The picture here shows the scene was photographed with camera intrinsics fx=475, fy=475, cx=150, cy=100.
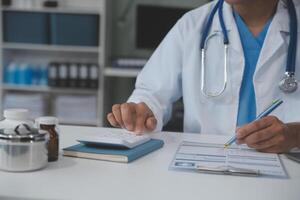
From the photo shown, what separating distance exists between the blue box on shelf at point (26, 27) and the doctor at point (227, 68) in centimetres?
223

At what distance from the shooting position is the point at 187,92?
146cm

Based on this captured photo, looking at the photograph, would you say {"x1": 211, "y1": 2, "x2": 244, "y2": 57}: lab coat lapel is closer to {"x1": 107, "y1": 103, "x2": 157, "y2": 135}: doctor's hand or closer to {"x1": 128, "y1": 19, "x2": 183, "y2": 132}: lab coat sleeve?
{"x1": 128, "y1": 19, "x2": 183, "y2": 132}: lab coat sleeve

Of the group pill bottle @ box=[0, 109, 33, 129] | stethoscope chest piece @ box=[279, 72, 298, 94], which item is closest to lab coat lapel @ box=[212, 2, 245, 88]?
stethoscope chest piece @ box=[279, 72, 298, 94]

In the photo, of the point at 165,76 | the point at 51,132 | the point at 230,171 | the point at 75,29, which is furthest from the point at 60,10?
the point at 230,171

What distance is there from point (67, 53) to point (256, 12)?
104 inches

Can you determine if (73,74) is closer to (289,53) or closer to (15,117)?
(289,53)

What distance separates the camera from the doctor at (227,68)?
137 centimetres

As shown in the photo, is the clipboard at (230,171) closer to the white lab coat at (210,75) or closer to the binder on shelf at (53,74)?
the white lab coat at (210,75)

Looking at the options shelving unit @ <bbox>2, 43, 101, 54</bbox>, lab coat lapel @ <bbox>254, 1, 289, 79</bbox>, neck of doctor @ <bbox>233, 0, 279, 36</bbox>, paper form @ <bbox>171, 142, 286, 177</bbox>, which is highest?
neck of doctor @ <bbox>233, 0, 279, 36</bbox>

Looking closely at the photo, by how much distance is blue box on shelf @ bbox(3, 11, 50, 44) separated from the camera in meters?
3.54

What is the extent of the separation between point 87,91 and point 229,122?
89.7 inches

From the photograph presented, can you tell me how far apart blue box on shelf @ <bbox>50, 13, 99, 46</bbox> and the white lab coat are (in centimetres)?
208

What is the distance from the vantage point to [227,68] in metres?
1.41

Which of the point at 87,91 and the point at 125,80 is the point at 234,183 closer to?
the point at 87,91
